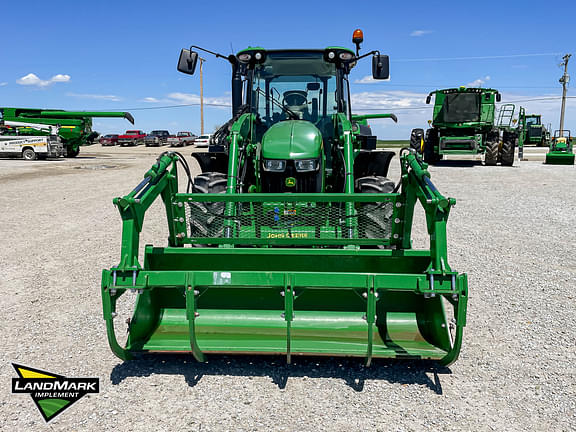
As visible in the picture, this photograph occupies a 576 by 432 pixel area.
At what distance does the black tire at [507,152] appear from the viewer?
60.6ft

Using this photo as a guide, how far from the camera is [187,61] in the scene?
536 cm

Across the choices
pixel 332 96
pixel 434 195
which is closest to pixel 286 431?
pixel 434 195

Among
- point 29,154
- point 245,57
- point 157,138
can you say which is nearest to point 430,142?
point 245,57

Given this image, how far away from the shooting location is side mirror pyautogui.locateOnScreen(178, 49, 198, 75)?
5.33m

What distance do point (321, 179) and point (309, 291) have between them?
160cm

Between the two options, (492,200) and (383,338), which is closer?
(383,338)

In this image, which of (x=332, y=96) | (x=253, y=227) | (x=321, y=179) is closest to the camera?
(x=253, y=227)

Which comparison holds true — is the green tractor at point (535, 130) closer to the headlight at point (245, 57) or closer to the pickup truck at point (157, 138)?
the pickup truck at point (157, 138)

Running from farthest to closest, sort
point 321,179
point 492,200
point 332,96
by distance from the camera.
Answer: point 492,200 < point 332,96 < point 321,179

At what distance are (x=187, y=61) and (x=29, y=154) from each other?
71.1ft

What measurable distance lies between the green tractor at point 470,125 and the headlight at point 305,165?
14.9m

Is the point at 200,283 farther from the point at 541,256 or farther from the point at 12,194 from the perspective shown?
the point at 12,194

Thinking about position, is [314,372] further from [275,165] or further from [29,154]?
[29,154]

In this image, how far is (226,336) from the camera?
11.1 ft
